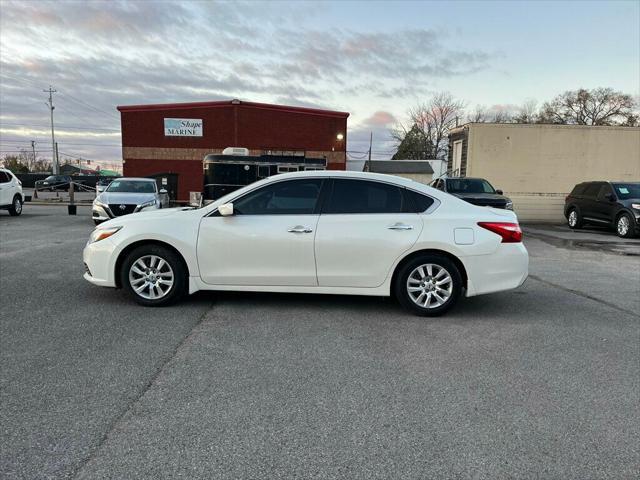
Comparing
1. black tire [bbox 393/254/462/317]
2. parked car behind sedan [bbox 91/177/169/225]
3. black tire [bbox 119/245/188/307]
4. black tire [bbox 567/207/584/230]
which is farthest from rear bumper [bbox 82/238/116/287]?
black tire [bbox 567/207/584/230]

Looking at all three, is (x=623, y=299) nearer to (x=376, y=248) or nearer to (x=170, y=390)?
(x=376, y=248)

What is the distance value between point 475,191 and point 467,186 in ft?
0.98

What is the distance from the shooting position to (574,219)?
17250 millimetres

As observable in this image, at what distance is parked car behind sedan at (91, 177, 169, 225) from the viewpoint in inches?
538

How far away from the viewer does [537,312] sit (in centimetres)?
Answer: 580

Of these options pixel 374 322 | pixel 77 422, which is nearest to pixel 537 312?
pixel 374 322

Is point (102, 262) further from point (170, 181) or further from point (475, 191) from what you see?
point (170, 181)

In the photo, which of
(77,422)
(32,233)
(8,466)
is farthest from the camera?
(32,233)

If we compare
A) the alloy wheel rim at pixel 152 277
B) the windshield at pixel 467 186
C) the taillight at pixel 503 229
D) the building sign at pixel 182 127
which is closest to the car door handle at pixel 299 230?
the alloy wheel rim at pixel 152 277

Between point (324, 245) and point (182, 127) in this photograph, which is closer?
point (324, 245)

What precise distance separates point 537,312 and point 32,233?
1230 cm

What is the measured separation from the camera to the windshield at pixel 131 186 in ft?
50.6

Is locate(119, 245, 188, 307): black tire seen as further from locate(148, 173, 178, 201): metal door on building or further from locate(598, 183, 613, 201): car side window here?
locate(148, 173, 178, 201): metal door on building

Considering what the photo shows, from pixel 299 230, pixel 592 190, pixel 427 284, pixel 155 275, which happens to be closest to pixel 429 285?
pixel 427 284
